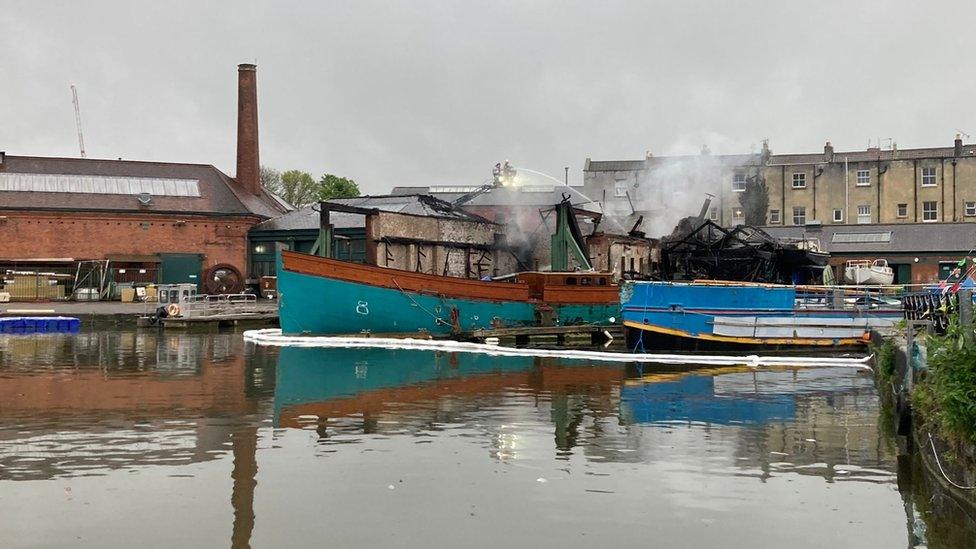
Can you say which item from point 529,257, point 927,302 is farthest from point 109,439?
point 529,257

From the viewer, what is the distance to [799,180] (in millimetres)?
67938

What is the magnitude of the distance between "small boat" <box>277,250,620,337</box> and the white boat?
20213 millimetres

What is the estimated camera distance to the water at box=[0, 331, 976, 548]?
28.8 ft

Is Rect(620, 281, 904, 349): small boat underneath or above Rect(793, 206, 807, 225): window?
underneath

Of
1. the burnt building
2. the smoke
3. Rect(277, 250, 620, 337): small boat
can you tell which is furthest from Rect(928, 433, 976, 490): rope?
the smoke

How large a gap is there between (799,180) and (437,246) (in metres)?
36.6

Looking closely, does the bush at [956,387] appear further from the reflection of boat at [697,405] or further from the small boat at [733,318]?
the small boat at [733,318]

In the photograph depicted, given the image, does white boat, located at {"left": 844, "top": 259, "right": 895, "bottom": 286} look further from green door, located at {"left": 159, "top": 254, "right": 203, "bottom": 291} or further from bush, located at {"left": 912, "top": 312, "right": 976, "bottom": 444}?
bush, located at {"left": 912, "top": 312, "right": 976, "bottom": 444}

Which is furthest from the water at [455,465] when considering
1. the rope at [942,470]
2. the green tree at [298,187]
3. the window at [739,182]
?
the green tree at [298,187]

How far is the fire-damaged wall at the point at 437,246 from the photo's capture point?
38812 mm

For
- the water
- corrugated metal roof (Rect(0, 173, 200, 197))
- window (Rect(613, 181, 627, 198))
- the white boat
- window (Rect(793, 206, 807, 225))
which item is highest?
window (Rect(613, 181, 627, 198))

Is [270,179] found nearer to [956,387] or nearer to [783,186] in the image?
[783,186]

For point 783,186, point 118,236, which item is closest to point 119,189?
point 118,236

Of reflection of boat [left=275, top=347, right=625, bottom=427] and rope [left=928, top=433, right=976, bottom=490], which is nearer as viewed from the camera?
rope [left=928, top=433, right=976, bottom=490]
